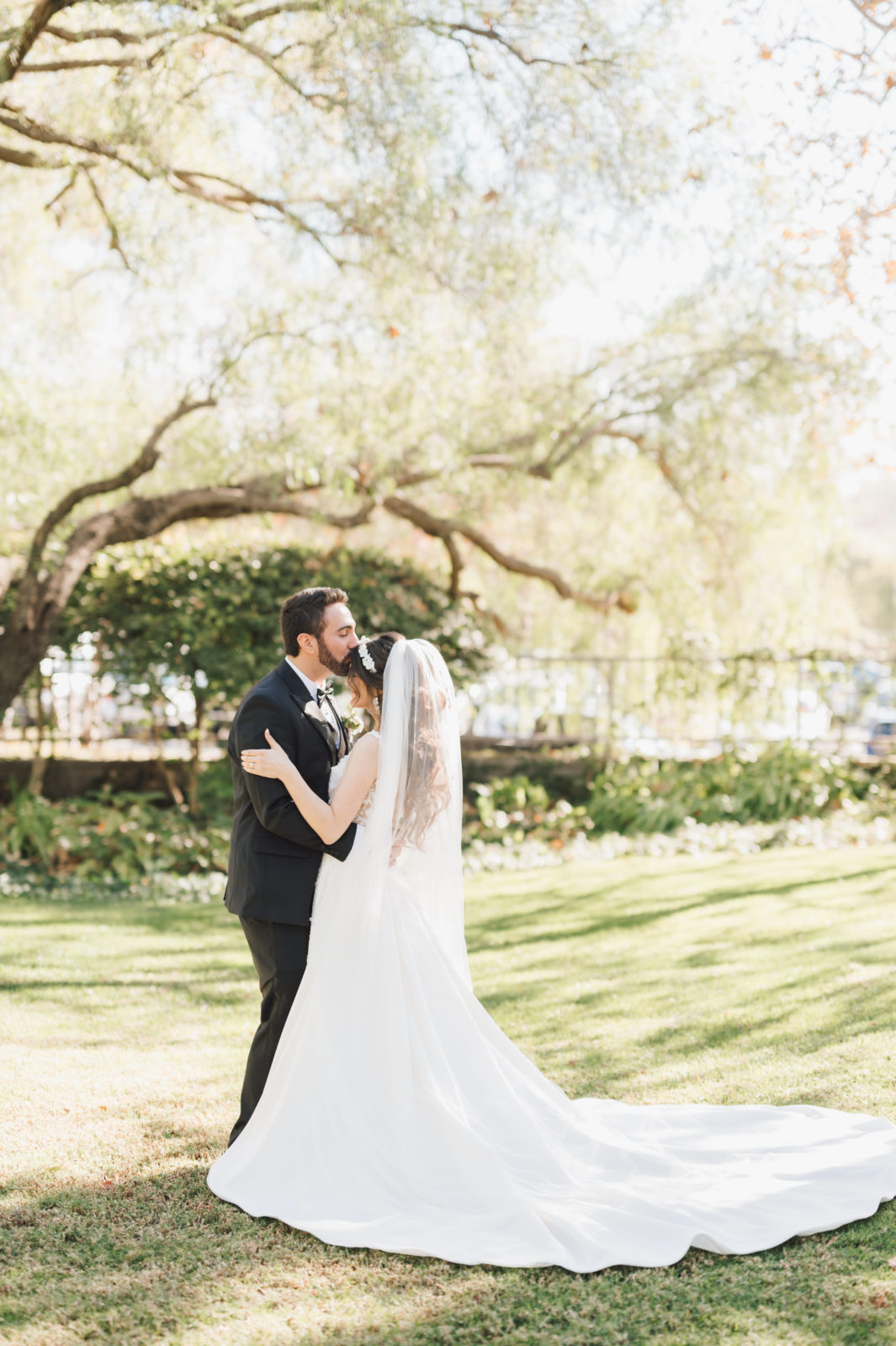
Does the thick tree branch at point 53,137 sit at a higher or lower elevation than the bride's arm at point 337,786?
higher

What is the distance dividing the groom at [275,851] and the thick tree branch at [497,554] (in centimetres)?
699

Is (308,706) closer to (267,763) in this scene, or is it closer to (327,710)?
(327,710)

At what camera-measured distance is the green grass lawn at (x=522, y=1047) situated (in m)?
2.97

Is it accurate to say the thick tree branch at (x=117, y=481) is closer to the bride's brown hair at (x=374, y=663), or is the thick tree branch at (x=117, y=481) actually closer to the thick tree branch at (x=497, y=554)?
the thick tree branch at (x=497, y=554)

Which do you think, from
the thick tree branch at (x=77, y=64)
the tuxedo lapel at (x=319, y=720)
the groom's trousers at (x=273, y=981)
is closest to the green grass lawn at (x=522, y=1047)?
the groom's trousers at (x=273, y=981)

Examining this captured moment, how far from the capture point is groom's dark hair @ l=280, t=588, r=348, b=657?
13.7ft

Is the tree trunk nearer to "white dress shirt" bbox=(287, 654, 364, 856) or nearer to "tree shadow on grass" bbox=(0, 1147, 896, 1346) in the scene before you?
"white dress shirt" bbox=(287, 654, 364, 856)

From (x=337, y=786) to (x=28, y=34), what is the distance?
19.4 feet

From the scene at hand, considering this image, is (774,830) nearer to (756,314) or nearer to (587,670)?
(587,670)

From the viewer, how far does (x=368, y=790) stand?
397 centimetres

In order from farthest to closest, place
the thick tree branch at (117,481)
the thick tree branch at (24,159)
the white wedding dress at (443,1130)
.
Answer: the thick tree branch at (117,481)
the thick tree branch at (24,159)
the white wedding dress at (443,1130)

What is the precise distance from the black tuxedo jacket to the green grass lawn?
976 mm

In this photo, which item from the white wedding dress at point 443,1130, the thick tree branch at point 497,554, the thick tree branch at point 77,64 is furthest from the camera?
the thick tree branch at point 497,554

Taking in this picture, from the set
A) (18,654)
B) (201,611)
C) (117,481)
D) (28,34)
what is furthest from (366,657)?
(201,611)
